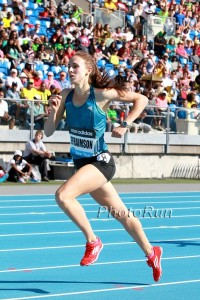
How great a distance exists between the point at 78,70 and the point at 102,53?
17.6m

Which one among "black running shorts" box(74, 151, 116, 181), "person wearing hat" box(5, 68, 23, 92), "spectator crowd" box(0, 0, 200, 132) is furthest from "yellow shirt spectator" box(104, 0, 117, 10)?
"black running shorts" box(74, 151, 116, 181)

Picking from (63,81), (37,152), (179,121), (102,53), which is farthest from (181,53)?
(37,152)

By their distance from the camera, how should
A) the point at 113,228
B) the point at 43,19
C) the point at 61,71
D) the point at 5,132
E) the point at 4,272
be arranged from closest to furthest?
the point at 4,272 < the point at 113,228 < the point at 5,132 < the point at 61,71 < the point at 43,19

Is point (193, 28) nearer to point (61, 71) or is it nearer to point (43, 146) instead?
point (61, 71)

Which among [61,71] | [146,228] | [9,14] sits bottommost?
[146,228]

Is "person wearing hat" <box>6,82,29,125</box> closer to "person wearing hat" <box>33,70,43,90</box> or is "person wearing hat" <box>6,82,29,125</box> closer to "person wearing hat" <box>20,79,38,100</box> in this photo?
"person wearing hat" <box>20,79,38,100</box>

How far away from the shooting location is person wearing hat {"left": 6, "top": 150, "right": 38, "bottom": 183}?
1844cm

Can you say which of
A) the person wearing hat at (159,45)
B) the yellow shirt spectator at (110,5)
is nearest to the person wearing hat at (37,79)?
the yellow shirt spectator at (110,5)

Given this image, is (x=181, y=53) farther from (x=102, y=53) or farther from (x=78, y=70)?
(x=78, y=70)

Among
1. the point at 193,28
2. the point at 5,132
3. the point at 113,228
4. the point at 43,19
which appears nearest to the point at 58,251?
the point at 113,228

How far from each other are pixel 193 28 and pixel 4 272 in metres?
23.7

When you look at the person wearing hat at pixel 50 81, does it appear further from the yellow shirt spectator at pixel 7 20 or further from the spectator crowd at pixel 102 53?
the yellow shirt spectator at pixel 7 20

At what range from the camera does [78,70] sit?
7051 millimetres

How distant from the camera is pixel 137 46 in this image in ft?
87.0
